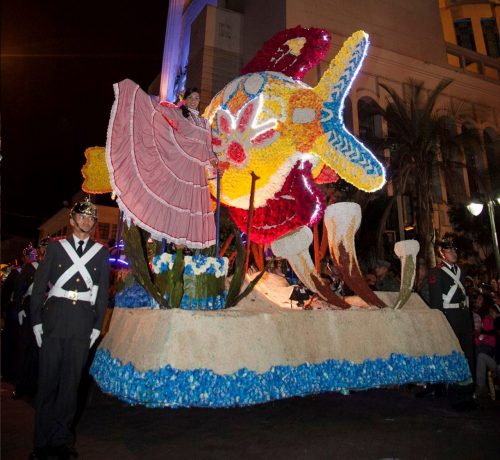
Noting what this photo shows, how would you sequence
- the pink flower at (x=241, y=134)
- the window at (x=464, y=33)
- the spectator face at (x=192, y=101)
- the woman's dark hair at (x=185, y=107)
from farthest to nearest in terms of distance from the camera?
the window at (x=464, y=33) → the pink flower at (x=241, y=134) → the spectator face at (x=192, y=101) → the woman's dark hair at (x=185, y=107)

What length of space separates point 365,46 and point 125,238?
3272 millimetres

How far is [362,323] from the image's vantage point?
350 centimetres

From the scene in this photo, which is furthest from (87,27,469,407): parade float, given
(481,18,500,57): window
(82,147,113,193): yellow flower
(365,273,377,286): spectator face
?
(481,18,500,57): window

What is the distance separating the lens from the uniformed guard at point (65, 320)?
256 centimetres

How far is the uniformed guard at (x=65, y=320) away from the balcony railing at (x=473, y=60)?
23.4m

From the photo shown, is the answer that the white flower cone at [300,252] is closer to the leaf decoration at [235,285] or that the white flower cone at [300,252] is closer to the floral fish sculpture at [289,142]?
the floral fish sculpture at [289,142]

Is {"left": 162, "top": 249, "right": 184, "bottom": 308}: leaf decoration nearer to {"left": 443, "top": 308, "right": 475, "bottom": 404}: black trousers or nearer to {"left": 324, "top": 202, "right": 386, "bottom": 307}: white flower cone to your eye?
{"left": 324, "top": 202, "right": 386, "bottom": 307}: white flower cone

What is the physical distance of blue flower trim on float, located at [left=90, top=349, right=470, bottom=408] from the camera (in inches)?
100

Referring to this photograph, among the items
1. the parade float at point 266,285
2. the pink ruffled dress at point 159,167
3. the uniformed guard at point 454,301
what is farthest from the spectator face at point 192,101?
the uniformed guard at point 454,301

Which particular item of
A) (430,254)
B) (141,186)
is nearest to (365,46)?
(141,186)

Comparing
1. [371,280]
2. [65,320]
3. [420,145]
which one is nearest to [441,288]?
[371,280]

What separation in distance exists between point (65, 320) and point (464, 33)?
27888 mm

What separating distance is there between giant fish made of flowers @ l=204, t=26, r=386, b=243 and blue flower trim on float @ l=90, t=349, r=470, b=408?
63.6 inches

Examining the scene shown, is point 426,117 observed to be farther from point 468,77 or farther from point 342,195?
point 468,77
